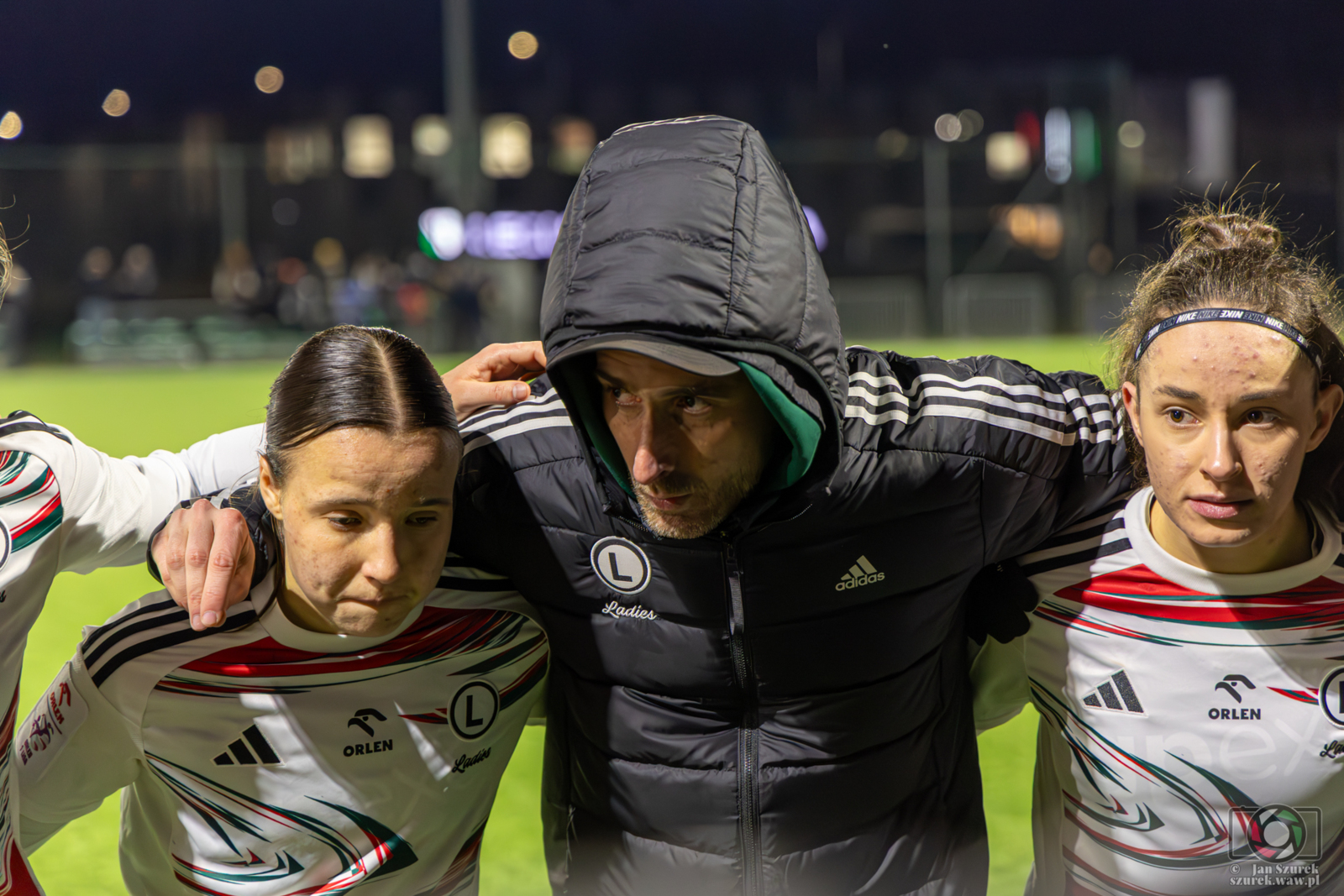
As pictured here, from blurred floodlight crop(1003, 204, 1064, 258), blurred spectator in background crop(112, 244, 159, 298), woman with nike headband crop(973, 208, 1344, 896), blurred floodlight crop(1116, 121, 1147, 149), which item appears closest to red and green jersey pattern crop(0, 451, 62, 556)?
woman with nike headband crop(973, 208, 1344, 896)

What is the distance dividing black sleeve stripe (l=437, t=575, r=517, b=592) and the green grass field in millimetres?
1167

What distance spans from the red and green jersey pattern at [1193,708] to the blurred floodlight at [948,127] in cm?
1270

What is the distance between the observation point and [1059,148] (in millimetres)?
13156

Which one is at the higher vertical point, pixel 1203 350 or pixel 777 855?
pixel 1203 350

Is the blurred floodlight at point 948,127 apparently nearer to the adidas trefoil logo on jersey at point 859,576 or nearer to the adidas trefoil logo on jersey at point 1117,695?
the adidas trefoil logo on jersey at point 1117,695

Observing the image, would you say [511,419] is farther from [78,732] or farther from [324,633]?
[78,732]

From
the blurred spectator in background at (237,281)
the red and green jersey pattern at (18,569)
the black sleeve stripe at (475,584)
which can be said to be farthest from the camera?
the blurred spectator in background at (237,281)

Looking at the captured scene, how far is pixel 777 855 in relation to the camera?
71.1 inches

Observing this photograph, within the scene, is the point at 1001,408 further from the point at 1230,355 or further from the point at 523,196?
the point at 523,196

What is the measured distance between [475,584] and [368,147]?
13.9 metres

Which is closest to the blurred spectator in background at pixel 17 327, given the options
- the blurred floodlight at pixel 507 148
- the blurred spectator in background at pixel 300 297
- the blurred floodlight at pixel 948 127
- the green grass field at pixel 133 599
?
the green grass field at pixel 133 599

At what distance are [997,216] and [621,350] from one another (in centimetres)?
1244

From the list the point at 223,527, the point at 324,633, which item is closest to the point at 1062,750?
the point at 324,633

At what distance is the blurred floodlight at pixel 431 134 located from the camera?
15.0m
